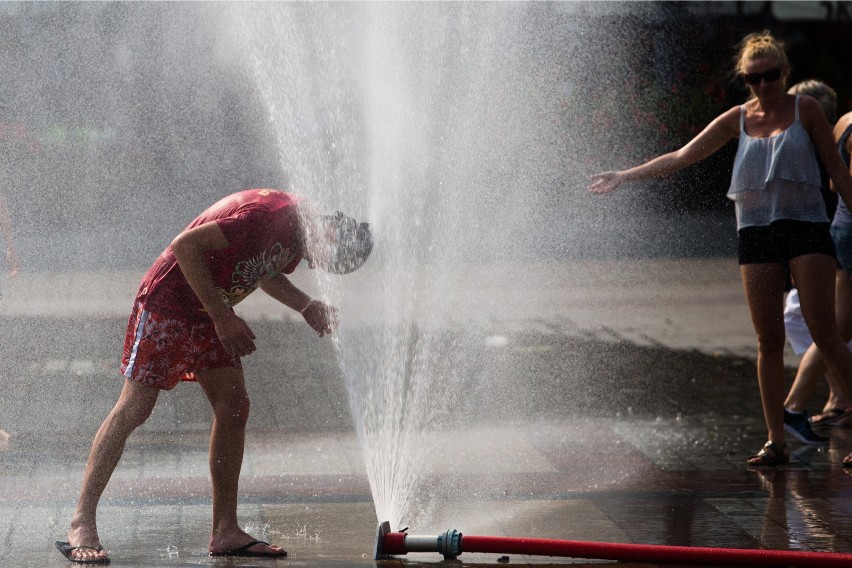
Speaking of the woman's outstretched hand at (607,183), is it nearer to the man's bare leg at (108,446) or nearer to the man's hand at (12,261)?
the man's bare leg at (108,446)

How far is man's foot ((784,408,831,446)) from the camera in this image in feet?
18.8

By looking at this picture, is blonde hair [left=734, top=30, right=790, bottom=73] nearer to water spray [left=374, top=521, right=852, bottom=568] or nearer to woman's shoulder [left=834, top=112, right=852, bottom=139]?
woman's shoulder [left=834, top=112, right=852, bottom=139]

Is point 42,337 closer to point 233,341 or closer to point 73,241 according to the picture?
point 73,241

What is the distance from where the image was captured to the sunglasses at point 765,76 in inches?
200

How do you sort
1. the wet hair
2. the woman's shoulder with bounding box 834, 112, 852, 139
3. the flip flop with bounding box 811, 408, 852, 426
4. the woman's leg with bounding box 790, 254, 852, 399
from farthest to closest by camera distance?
the flip flop with bounding box 811, 408, 852, 426 → the wet hair → the woman's shoulder with bounding box 834, 112, 852, 139 → the woman's leg with bounding box 790, 254, 852, 399

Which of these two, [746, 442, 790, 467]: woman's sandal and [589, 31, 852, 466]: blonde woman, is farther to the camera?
[746, 442, 790, 467]: woman's sandal

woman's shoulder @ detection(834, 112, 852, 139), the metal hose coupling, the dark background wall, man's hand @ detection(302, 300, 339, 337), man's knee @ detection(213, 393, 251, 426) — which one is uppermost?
the dark background wall

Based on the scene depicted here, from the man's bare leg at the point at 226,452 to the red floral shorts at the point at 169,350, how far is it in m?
0.05

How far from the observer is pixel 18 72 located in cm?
891

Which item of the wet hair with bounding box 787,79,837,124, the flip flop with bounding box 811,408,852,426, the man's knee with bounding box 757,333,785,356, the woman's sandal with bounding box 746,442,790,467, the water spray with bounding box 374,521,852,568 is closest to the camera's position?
the water spray with bounding box 374,521,852,568

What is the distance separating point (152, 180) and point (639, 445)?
5773 mm

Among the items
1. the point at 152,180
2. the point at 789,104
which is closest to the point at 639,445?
the point at 789,104

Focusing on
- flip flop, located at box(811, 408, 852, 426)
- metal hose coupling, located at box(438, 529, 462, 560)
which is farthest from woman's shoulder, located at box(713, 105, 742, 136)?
metal hose coupling, located at box(438, 529, 462, 560)

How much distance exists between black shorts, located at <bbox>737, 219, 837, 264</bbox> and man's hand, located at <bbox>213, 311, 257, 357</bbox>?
234cm
